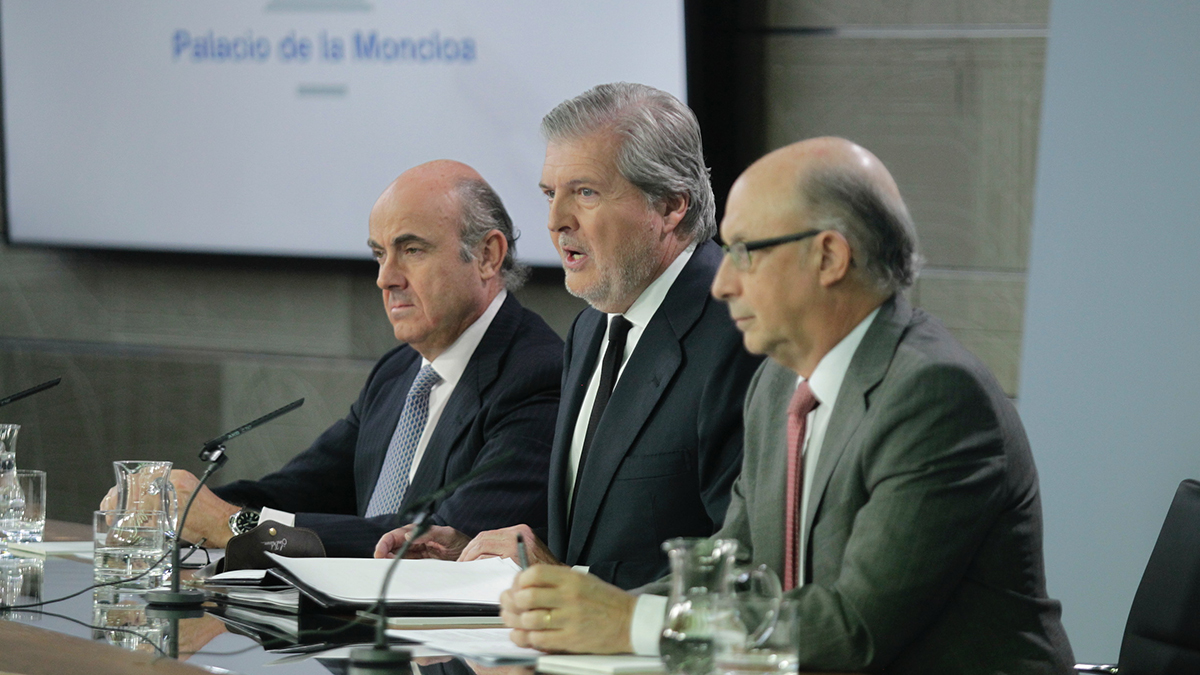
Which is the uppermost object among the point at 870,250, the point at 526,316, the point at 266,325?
the point at 870,250

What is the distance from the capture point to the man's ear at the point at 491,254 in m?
3.07

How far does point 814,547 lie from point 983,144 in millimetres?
1825

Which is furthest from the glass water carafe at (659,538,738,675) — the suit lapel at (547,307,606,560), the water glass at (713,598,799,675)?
the suit lapel at (547,307,606,560)

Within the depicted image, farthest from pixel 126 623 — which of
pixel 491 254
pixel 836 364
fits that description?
pixel 491 254

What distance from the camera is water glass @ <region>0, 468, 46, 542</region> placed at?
8.53 feet

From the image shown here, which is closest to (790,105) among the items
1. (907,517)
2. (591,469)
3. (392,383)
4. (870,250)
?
(392,383)

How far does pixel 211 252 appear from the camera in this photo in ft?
15.4

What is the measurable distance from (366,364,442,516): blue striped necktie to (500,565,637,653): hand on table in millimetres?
Answer: 1321

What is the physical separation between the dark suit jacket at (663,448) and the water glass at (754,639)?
0.87 meters

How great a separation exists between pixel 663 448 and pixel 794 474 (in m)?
0.56

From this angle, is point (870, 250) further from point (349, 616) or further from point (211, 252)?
point (211, 252)

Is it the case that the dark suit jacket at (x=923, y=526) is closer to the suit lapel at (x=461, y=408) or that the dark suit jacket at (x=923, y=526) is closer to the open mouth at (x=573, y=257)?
the open mouth at (x=573, y=257)

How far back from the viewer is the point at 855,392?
177 centimetres

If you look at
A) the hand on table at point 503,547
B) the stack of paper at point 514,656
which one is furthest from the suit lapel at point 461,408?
the stack of paper at point 514,656
